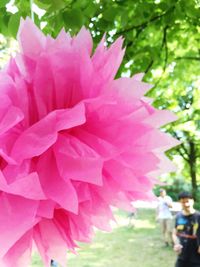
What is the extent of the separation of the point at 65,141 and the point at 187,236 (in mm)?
3386

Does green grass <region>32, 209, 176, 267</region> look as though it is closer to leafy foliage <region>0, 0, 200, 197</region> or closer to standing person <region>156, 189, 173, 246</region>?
standing person <region>156, 189, 173, 246</region>

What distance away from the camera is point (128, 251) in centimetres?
716

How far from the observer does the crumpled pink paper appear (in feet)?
1.18

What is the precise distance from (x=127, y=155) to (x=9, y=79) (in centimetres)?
13

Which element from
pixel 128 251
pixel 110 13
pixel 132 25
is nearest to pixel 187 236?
pixel 132 25

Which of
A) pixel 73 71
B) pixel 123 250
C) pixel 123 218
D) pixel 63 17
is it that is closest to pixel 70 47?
pixel 73 71

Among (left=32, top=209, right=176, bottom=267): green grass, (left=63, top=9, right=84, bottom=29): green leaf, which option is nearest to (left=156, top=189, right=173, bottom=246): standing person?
(left=32, top=209, right=176, bottom=267): green grass

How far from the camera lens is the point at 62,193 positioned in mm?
361

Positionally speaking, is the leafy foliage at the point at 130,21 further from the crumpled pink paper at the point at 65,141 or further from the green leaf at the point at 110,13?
the crumpled pink paper at the point at 65,141

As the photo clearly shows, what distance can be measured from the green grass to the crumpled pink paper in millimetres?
5242

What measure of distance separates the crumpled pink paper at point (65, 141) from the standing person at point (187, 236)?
3.10 metres

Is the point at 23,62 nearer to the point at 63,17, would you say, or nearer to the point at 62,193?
the point at 62,193

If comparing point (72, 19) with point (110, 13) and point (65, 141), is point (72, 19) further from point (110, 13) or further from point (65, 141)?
point (65, 141)

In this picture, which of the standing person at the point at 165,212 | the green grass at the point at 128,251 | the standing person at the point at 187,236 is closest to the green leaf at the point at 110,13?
the standing person at the point at 187,236
